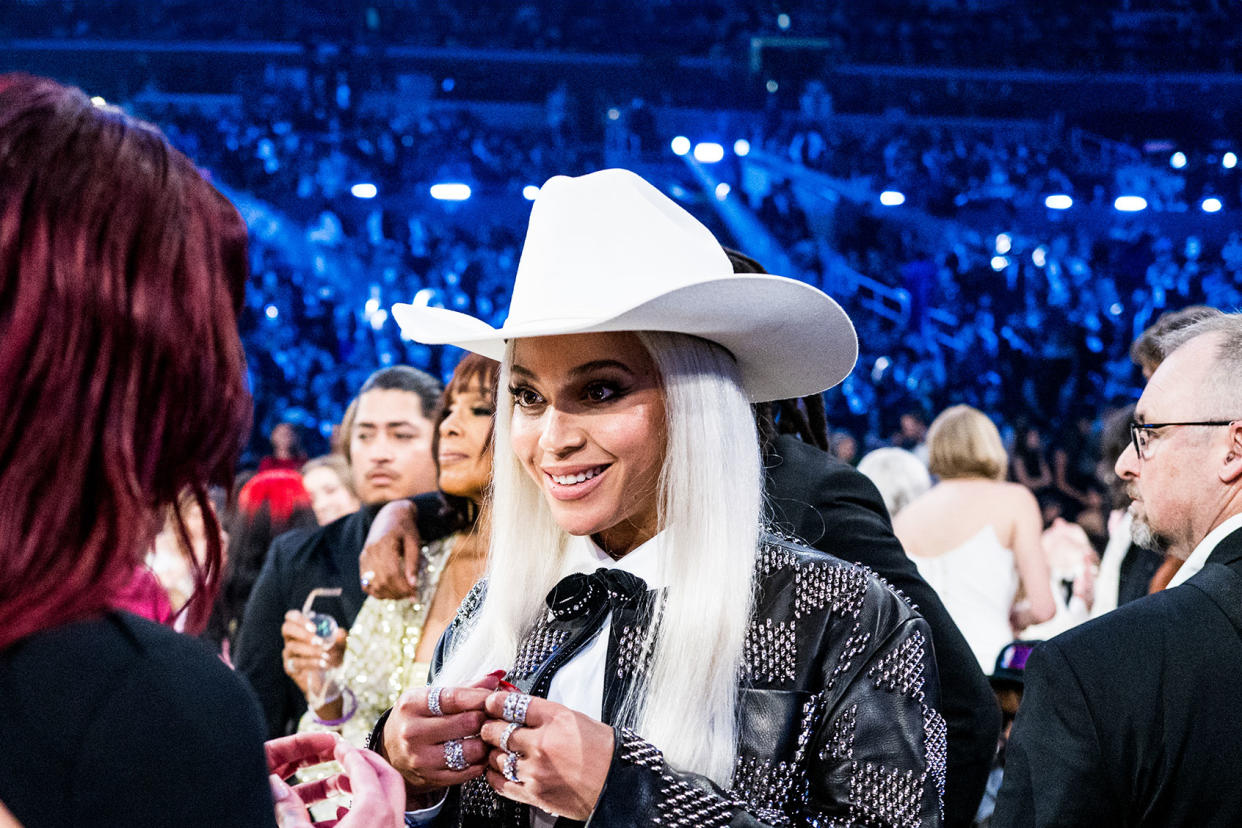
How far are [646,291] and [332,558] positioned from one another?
1.98 meters

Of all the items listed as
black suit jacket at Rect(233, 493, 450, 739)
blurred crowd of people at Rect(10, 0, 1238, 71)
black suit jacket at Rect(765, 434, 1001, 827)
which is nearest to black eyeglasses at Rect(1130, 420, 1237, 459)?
black suit jacket at Rect(765, 434, 1001, 827)

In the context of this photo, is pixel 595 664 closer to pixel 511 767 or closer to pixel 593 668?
pixel 593 668

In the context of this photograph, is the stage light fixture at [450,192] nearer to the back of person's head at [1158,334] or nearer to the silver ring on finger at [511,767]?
the back of person's head at [1158,334]

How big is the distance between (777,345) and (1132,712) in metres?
0.78

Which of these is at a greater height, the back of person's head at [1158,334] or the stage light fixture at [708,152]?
the stage light fixture at [708,152]

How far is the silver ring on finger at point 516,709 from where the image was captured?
1384 millimetres

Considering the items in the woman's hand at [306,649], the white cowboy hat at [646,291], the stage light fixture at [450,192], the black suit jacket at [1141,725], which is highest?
the stage light fixture at [450,192]

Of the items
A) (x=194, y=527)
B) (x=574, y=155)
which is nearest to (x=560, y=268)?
(x=194, y=527)

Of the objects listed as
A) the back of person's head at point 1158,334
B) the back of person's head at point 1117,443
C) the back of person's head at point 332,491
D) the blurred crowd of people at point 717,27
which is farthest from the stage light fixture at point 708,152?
the back of person's head at point 1158,334

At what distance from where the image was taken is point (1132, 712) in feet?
5.71

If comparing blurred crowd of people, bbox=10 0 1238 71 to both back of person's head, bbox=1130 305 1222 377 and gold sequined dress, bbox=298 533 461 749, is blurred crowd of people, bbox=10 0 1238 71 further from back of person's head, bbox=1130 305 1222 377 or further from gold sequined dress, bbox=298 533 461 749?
gold sequined dress, bbox=298 533 461 749

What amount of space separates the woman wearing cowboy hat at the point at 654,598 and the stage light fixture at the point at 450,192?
39.0ft

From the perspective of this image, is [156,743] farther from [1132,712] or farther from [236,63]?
[236,63]

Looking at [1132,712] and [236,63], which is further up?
[236,63]
